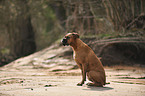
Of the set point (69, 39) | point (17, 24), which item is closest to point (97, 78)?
point (69, 39)

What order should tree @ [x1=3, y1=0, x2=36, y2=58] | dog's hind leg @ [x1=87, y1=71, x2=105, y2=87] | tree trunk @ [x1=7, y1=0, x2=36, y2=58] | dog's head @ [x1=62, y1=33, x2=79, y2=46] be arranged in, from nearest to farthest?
dog's hind leg @ [x1=87, y1=71, x2=105, y2=87]
dog's head @ [x1=62, y1=33, x2=79, y2=46]
tree @ [x1=3, y1=0, x2=36, y2=58]
tree trunk @ [x1=7, y1=0, x2=36, y2=58]

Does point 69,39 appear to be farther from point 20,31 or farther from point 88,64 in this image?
point 20,31

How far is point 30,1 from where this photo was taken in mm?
18047

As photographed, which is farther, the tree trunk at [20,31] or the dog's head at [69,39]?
the tree trunk at [20,31]

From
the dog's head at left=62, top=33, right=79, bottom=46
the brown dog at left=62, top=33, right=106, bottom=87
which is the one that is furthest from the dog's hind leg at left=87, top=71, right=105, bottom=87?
the dog's head at left=62, top=33, right=79, bottom=46

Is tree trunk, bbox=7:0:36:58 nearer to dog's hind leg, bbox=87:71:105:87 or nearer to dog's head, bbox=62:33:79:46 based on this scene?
dog's head, bbox=62:33:79:46

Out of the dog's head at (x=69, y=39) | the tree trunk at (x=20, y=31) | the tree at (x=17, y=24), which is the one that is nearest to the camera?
the dog's head at (x=69, y=39)

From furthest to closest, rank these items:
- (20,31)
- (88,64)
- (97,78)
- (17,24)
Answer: (20,31) < (17,24) < (88,64) < (97,78)

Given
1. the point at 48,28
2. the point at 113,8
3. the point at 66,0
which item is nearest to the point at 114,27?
the point at 113,8

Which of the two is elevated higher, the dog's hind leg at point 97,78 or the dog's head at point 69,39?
the dog's head at point 69,39

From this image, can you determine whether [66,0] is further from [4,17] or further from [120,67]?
[4,17]

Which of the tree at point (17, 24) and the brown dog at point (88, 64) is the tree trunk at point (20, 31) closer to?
the tree at point (17, 24)

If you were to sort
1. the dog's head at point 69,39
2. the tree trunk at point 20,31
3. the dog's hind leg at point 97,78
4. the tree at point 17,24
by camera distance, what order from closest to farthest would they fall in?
the dog's hind leg at point 97,78, the dog's head at point 69,39, the tree at point 17,24, the tree trunk at point 20,31

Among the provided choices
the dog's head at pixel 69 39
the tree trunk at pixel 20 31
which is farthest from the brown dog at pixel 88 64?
the tree trunk at pixel 20 31
